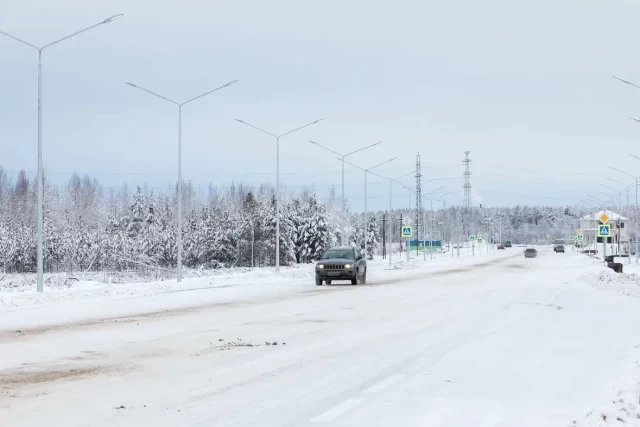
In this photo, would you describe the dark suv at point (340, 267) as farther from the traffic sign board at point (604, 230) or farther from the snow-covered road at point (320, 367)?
the traffic sign board at point (604, 230)

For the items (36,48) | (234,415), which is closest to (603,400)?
(234,415)

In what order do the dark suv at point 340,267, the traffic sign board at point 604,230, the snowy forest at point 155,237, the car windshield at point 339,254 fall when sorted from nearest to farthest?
the dark suv at point 340,267 → the car windshield at point 339,254 → the traffic sign board at point 604,230 → the snowy forest at point 155,237

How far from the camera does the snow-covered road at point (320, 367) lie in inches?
330

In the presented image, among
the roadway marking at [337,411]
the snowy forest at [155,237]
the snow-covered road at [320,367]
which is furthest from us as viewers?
the snowy forest at [155,237]

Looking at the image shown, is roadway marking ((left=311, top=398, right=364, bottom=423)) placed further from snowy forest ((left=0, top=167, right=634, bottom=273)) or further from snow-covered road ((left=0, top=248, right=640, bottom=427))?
snowy forest ((left=0, top=167, right=634, bottom=273))

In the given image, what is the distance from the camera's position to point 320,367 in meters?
11.8

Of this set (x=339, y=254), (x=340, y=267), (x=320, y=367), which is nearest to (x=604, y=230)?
(x=339, y=254)

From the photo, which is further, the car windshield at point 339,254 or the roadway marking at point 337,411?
the car windshield at point 339,254

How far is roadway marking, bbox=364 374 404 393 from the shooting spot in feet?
32.2

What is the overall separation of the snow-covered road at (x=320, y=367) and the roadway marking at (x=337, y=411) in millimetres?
20

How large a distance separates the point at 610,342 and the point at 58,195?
5826 inches

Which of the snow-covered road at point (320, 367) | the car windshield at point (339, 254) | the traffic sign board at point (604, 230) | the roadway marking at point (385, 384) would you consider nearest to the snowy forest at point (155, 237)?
the traffic sign board at point (604, 230)

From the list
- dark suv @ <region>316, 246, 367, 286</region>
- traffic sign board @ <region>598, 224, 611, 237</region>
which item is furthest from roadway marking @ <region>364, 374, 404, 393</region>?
traffic sign board @ <region>598, 224, 611, 237</region>

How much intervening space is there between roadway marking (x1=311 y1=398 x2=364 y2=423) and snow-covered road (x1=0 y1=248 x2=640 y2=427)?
0.8 inches
